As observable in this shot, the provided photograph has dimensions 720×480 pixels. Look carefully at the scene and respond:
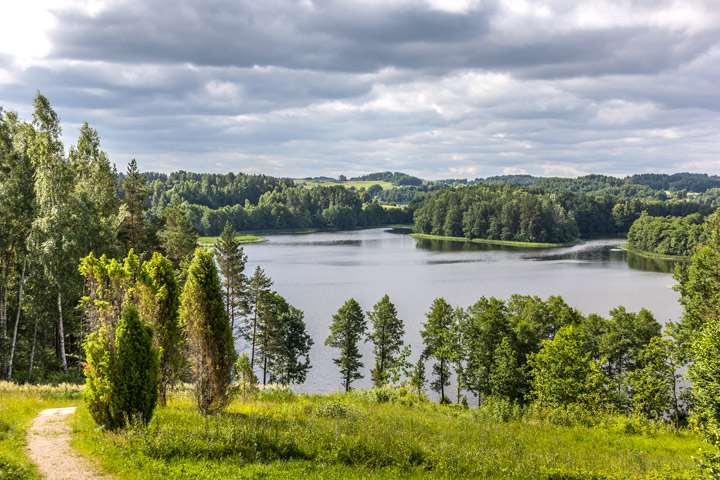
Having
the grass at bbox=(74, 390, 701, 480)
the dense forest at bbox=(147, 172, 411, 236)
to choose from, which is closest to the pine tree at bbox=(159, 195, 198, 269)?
the grass at bbox=(74, 390, 701, 480)

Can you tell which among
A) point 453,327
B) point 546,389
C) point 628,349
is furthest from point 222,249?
point 628,349

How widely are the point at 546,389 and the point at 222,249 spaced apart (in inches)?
911

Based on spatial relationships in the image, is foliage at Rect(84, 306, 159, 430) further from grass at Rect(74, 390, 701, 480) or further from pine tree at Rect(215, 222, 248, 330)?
pine tree at Rect(215, 222, 248, 330)

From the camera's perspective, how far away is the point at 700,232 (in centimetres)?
9775

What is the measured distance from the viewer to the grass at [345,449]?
1082 cm

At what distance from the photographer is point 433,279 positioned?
68875 millimetres

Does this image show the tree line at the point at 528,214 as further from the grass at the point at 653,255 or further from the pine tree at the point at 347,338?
the pine tree at the point at 347,338

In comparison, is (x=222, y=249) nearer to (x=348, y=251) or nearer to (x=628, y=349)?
(x=628, y=349)

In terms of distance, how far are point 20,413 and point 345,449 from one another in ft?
34.6

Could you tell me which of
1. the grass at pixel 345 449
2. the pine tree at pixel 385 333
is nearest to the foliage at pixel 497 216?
the pine tree at pixel 385 333

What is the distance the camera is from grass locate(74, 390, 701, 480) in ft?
35.5

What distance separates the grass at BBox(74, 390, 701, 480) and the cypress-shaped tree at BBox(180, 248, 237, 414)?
68cm

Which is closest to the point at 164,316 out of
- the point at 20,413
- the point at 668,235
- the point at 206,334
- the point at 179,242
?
the point at 206,334

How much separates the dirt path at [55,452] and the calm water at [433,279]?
66.0 feet
